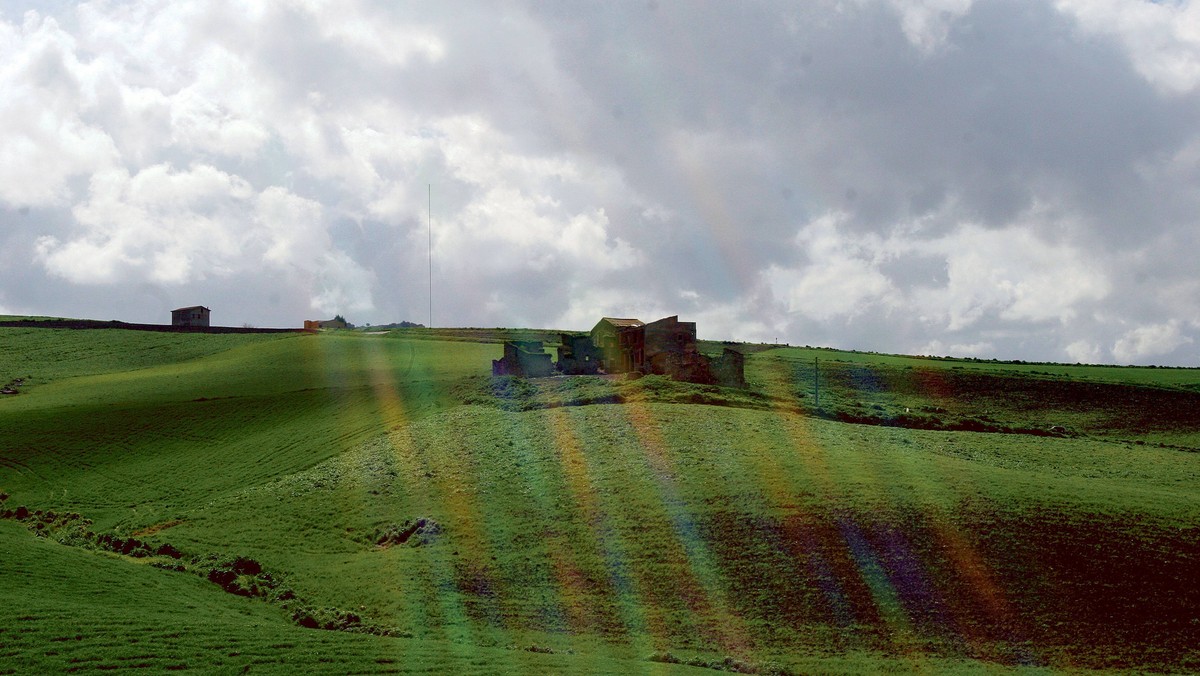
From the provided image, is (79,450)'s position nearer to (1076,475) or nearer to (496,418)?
(496,418)

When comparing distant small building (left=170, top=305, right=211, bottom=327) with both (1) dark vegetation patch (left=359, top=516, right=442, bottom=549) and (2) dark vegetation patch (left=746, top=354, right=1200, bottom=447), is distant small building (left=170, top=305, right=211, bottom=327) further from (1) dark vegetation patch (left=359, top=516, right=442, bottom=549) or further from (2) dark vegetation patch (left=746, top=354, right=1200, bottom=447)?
(1) dark vegetation patch (left=359, top=516, right=442, bottom=549)

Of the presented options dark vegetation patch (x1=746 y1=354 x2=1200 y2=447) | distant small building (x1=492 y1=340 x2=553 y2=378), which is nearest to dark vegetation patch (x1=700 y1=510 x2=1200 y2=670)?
dark vegetation patch (x1=746 y1=354 x2=1200 y2=447)

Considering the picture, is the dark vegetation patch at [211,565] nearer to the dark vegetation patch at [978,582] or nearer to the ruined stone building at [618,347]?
the dark vegetation patch at [978,582]

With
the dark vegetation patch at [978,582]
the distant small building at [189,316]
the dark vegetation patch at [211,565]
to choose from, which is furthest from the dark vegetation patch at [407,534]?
the distant small building at [189,316]

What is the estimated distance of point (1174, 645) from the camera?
32000mm

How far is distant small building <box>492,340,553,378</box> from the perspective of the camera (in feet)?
265

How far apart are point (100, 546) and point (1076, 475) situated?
164 feet

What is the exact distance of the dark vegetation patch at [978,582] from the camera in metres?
31.9

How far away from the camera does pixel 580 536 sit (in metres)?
40.5

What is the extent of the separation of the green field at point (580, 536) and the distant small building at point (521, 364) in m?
5.46

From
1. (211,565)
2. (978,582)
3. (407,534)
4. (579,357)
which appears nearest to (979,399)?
(579,357)

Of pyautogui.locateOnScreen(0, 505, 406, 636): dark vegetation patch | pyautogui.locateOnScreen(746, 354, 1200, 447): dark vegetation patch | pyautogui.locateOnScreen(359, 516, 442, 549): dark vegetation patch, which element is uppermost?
pyautogui.locateOnScreen(746, 354, 1200, 447): dark vegetation patch

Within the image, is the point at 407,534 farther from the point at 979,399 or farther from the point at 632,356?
the point at 979,399

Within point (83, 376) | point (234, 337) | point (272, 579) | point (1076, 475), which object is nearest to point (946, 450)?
point (1076, 475)
